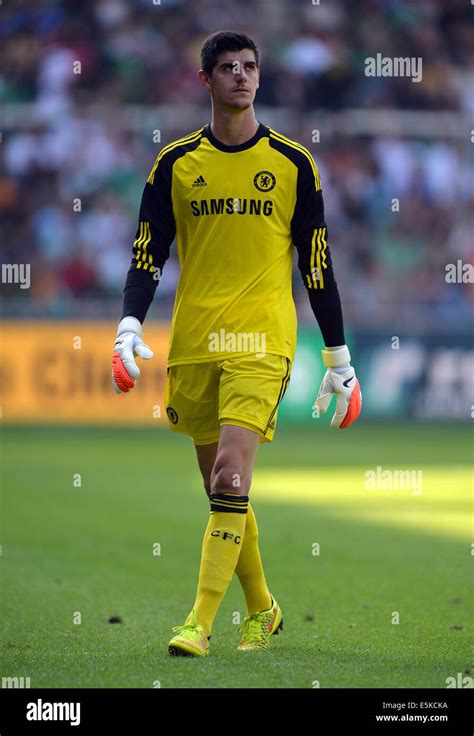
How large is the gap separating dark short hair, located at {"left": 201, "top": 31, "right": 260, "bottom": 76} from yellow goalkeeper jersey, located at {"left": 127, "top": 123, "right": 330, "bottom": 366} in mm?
340

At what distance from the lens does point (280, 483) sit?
1348cm

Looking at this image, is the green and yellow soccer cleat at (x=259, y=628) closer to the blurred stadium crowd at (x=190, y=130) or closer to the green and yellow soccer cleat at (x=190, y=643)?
the green and yellow soccer cleat at (x=190, y=643)

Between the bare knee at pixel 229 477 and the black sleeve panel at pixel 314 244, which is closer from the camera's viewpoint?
the bare knee at pixel 229 477

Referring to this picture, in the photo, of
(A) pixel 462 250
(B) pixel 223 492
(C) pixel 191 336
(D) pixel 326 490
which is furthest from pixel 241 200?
(A) pixel 462 250

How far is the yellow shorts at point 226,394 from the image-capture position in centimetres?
585

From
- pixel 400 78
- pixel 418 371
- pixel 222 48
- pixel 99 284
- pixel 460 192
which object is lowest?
pixel 222 48

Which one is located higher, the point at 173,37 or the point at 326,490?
the point at 173,37

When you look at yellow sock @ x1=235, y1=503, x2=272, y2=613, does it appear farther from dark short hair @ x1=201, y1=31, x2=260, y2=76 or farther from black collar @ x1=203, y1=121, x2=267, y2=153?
dark short hair @ x1=201, y1=31, x2=260, y2=76

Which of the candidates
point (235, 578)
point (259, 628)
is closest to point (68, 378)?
point (235, 578)

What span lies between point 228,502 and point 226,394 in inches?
18.6

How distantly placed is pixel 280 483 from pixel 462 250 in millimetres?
10333

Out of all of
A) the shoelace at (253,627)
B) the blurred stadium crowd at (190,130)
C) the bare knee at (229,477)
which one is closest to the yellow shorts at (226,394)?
the bare knee at (229,477)
